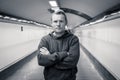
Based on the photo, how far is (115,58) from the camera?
686cm

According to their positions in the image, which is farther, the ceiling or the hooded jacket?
the ceiling

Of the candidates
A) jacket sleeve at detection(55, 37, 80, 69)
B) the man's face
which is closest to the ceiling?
jacket sleeve at detection(55, 37, 80, 69)

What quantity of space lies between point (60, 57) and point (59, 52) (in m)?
0.07

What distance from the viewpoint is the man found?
240cm

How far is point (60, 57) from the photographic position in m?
2.49

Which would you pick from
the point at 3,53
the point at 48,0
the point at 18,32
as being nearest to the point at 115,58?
the point at 48,0

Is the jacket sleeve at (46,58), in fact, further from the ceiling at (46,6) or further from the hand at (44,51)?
the ceiling at (46,6)

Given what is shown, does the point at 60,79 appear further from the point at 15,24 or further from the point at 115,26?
the point at 15,24

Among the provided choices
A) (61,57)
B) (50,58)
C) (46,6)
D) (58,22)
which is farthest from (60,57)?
(46,6)

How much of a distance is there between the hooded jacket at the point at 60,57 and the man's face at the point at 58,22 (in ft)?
0.40

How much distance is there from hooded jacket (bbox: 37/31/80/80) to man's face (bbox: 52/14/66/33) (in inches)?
4.8

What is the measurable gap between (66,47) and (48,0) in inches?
221

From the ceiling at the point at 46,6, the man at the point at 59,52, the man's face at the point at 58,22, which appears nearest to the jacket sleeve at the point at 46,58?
the man at the point at 59,52

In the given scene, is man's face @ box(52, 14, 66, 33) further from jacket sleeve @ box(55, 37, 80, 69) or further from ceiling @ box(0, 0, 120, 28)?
ceiling @ box(0, 0, 120, 28)
